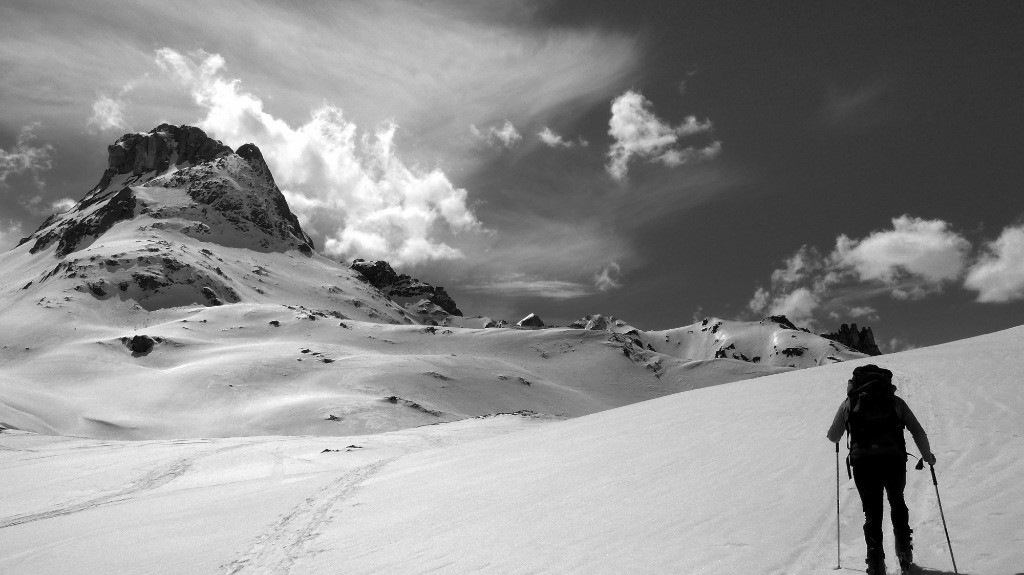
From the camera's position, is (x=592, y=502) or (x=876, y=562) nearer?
(x=876, y=562)

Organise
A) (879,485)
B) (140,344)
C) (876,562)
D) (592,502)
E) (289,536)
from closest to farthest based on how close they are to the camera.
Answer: (876,562) < (879,485) < (592,502) < (289,536) < (140,344)

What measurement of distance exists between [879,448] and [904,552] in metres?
1.08

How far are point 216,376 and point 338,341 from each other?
42.0m

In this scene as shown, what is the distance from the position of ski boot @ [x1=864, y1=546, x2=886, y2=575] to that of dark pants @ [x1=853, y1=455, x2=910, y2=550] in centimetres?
21

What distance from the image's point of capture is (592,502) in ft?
33.9

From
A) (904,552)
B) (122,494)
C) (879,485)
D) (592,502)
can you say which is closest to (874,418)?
(879,485)

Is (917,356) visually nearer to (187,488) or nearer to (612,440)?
(612,440)

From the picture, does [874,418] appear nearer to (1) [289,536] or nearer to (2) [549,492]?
(2) [549,492]

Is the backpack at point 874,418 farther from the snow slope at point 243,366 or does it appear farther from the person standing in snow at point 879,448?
the snow slope at point 243,366

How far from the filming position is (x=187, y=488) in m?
18.7

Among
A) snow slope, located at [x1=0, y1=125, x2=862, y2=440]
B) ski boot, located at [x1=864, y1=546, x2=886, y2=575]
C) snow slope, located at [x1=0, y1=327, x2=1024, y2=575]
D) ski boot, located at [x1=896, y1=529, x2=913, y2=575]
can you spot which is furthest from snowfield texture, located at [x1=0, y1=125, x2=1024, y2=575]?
snow slope, located at [x1=0, y1=125, x2=862, y2=440]

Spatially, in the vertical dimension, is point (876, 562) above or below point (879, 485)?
below

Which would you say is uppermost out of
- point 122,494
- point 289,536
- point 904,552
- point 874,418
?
point 874,418

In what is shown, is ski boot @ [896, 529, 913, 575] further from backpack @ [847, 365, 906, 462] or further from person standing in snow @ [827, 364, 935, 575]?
backpack @ [847, 365, 906, 462]
